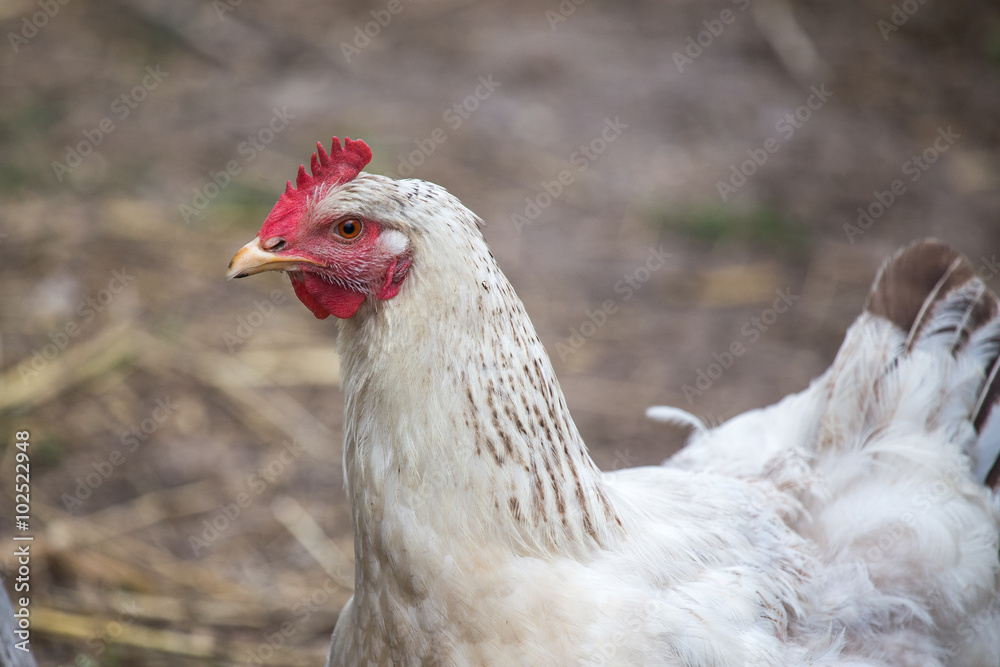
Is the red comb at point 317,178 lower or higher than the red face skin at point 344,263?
higher

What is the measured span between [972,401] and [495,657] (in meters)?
2.08

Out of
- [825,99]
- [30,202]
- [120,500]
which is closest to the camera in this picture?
[120,500]

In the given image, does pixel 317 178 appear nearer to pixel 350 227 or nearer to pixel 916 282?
pixel 350 227

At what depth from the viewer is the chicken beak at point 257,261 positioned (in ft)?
6.85

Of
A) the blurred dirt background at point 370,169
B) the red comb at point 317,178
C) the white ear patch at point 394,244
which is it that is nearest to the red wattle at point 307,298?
the red comb at point 317,178

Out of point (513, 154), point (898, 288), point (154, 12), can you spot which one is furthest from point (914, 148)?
point (154, 12)

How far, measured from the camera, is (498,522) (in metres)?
2.09

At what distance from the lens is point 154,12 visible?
7.41m

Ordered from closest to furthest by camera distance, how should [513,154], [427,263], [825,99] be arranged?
[427,263], [513,154], [825,99]

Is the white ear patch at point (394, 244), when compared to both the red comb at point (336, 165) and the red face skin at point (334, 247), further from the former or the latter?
the red comb at point (336, 165)

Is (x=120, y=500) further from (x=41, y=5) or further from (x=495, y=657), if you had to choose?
(x=41, y=5)

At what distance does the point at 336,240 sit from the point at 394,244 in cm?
17

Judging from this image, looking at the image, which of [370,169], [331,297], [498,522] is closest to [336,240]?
[331,297]

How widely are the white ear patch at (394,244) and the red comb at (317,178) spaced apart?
217 mm
